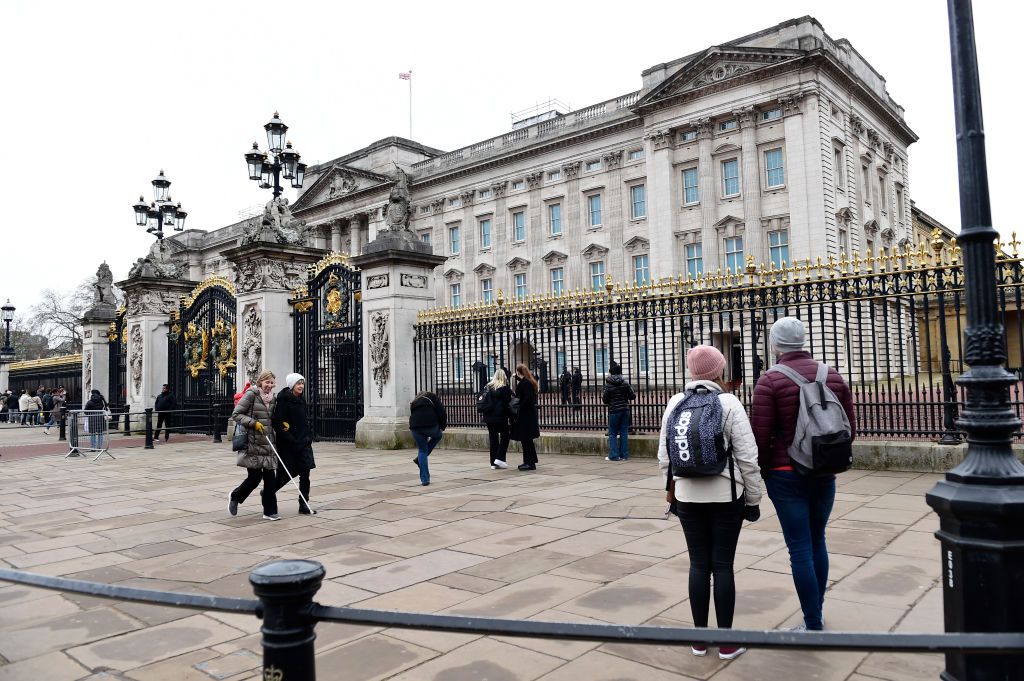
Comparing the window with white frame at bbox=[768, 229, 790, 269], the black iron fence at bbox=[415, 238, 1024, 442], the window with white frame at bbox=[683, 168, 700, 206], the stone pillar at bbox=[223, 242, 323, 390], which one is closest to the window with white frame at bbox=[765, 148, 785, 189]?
the window with white frame at bbox=[768, 229, 790, 269]

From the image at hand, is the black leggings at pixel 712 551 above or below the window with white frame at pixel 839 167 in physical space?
below

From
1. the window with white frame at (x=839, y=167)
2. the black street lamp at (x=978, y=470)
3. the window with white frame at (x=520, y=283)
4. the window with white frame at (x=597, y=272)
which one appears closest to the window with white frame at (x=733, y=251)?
the window with white frame at (x=839, y=167)

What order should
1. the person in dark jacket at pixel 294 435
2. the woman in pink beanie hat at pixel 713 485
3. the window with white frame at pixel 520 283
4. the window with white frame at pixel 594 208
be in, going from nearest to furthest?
the woman in pink beanie hat at pixel 713 485 < the person in dark jacket at pixel 294 435 < the window with white frame at pixel 594 208 < the window with white frame at pixel 520 283

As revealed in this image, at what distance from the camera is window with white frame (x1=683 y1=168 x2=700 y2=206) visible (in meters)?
38.8

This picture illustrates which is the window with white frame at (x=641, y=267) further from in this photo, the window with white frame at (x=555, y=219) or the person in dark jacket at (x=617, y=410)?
the person in dark jacket at (x=617, y=410)

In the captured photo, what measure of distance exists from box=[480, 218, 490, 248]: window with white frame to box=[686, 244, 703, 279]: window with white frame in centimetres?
1631

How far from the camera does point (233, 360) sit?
18328mm

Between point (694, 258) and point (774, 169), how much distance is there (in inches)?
232

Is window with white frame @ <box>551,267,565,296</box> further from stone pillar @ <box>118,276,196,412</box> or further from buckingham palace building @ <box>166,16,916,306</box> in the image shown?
stone pillar @ <box>118,276,196,412</box>

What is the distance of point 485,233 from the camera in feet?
167

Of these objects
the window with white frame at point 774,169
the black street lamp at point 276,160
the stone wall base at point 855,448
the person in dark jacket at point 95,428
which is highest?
the window with white frame at point 774,169

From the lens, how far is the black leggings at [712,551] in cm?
368

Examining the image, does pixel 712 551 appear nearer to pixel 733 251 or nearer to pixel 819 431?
pixel 819 431

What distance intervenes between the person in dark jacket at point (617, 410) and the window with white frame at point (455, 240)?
1639 inches
